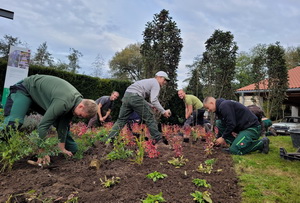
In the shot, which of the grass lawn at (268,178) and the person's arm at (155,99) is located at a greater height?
the person's arm at (155,99)

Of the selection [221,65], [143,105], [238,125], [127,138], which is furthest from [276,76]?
[127,138]

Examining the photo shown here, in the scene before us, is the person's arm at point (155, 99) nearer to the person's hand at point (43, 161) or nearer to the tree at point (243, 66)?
the person's hand at point (43, 161)

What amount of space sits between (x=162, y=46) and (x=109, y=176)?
745 cm

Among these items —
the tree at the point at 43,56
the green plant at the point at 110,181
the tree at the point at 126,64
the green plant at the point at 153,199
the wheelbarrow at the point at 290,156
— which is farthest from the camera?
the tree at the point at 126,64

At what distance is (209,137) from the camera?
4844mm

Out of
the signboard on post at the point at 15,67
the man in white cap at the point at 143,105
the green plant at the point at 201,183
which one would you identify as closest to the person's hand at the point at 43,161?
the man in white cap at the point at 143,105

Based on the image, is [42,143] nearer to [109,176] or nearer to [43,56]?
[109,176]

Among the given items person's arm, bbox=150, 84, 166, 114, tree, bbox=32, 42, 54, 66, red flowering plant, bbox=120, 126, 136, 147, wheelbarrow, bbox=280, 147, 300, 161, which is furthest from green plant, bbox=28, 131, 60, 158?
tree, bbox=32, 42, 54, 66

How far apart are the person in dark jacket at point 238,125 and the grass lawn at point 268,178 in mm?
290

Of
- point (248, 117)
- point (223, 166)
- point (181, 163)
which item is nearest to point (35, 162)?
point (181, 163)

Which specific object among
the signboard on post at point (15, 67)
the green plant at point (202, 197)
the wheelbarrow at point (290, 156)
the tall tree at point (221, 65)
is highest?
the tall tree at point (221, 65)

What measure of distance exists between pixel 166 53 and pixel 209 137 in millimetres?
5321

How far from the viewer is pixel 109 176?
102 inches

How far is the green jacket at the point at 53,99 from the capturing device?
2.64 meters
